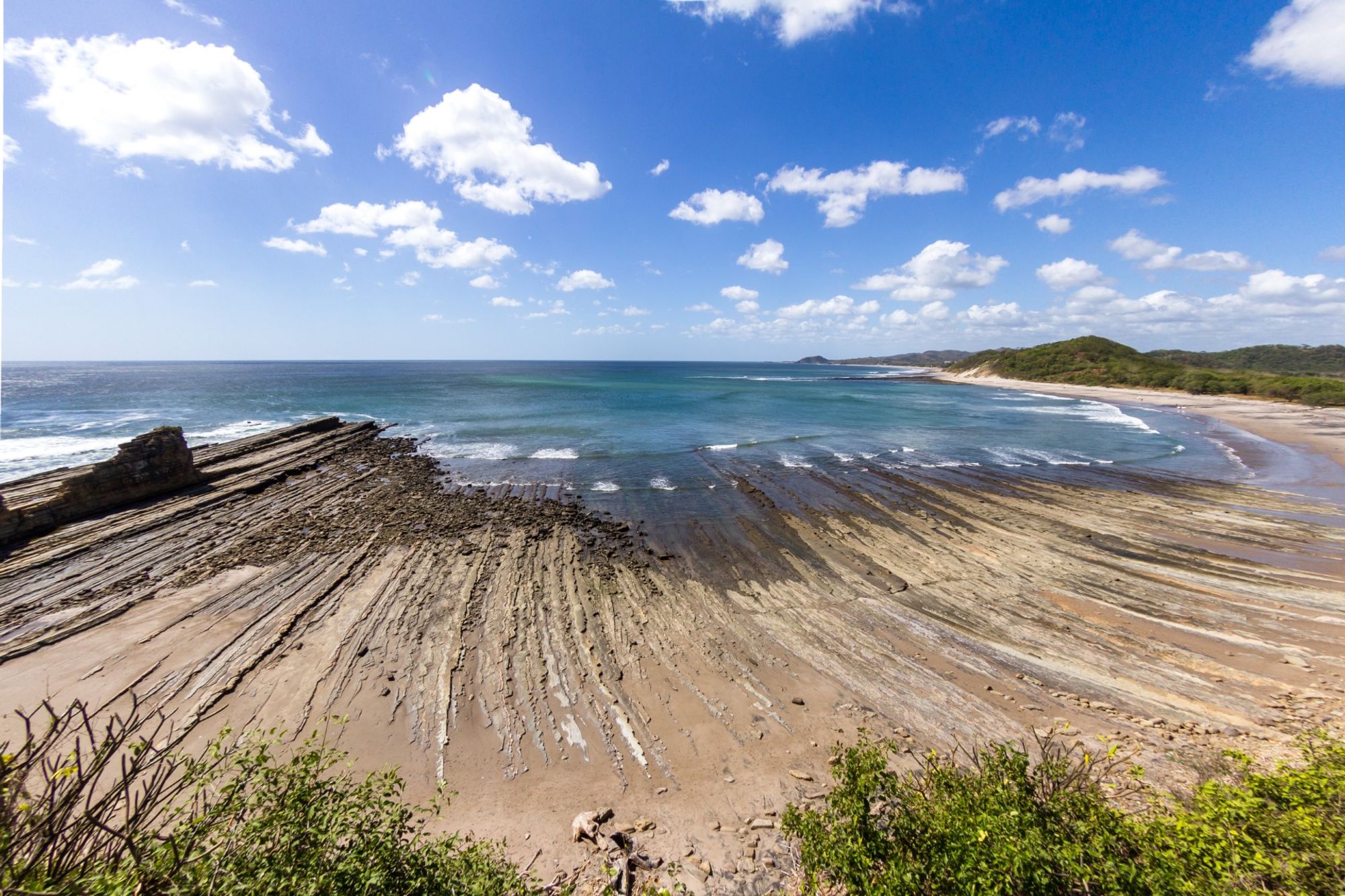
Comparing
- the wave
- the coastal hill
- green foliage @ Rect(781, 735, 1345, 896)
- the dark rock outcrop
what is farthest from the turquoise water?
the coastal hill

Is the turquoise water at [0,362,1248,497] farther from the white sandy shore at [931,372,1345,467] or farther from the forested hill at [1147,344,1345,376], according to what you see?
the forested hill at [1147,344,1345,376]

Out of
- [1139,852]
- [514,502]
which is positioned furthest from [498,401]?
[1139,852]

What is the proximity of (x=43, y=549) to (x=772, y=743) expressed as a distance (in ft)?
90.4

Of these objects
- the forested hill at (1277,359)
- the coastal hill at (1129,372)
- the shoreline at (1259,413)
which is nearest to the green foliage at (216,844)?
the shoreline at (1259,413)

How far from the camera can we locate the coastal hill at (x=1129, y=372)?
70562mm

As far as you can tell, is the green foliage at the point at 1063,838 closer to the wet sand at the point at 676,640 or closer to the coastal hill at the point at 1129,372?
the wet sand at the point at 676,640

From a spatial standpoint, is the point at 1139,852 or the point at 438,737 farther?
the point at 438,737

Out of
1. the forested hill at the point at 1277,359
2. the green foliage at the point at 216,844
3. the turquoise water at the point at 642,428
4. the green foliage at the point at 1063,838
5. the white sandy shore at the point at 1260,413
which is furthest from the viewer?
the forested hill at the point at 1277,359

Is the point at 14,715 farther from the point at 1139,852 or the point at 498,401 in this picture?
the point at 498,401

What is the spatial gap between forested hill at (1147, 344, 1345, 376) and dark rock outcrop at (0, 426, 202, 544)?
191m

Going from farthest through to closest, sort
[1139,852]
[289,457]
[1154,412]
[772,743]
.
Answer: [1154,412] → [289,457] → [772,743] → [1139,852]

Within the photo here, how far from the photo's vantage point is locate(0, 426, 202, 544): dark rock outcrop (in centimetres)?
1870

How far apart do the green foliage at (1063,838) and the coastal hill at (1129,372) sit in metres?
102

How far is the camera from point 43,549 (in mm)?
17688
